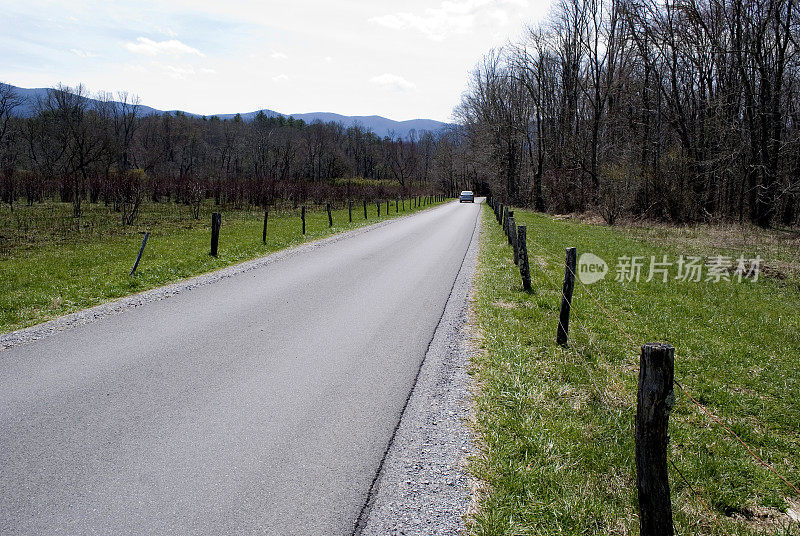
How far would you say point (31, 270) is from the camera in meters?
12.9

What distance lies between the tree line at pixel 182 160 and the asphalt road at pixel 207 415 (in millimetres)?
24431

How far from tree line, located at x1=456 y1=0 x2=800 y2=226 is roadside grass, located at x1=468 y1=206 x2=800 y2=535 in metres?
16.5

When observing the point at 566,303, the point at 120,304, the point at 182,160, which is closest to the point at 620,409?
the point at 566,303

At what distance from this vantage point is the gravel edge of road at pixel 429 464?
311cm

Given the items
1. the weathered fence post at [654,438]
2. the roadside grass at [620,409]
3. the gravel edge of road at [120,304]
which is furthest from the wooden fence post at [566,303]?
the gravel edge of road at [120,304]

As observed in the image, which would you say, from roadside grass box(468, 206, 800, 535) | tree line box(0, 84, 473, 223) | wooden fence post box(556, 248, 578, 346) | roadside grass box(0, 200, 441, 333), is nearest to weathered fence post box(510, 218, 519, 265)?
roadside grass box(468, 206, 800, 535)

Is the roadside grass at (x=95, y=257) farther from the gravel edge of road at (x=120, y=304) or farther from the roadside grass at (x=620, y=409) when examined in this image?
the roadside grass at (x=620, y=409)

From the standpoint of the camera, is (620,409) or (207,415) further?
(620,409)

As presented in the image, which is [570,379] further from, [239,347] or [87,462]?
[87,462]

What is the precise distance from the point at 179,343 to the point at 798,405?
24.5 feet

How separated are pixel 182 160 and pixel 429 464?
350 feet

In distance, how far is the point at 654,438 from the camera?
9.14 ft

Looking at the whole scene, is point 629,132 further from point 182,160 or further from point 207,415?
point 182,160

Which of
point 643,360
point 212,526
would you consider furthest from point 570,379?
point 212,526
